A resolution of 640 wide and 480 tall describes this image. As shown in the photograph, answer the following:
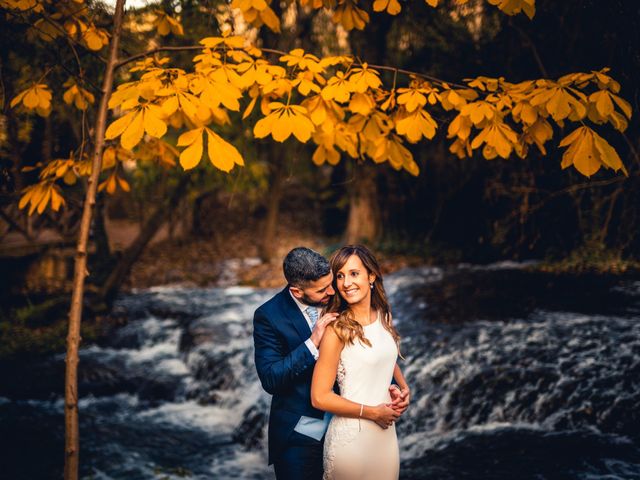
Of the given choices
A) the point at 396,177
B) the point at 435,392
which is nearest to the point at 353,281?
the point at 435,392

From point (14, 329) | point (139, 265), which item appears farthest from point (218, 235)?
point (14, 329)

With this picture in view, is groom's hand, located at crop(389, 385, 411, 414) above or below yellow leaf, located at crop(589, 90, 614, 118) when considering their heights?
below

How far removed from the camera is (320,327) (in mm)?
2398

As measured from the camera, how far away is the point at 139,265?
38.4 ft

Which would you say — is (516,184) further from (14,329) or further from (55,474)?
(14,329)

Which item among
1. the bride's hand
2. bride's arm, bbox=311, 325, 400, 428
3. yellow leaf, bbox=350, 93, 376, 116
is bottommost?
the bride's hand

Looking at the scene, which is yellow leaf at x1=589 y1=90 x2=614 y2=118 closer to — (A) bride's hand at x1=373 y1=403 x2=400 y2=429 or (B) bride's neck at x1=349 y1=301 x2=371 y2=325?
(B) bride's neck at x1=349 y1=301 x2=371 y2=325

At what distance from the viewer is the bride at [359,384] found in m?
2.41

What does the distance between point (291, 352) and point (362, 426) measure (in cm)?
47

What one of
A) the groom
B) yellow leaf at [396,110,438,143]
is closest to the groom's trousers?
the groom

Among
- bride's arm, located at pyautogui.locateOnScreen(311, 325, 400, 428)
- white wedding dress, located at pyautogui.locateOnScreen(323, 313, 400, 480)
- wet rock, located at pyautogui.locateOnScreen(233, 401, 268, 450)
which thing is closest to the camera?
bride's arm, located at pyautogui.locateOnScreen(311, 325, 400, 428)

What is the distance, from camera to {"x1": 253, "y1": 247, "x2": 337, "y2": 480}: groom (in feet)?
8.11

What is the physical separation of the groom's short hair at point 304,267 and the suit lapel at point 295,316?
12 centimetres

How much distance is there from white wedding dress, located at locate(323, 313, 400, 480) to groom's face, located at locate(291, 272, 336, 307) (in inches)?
9.4
